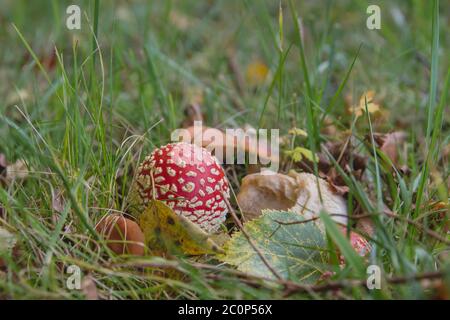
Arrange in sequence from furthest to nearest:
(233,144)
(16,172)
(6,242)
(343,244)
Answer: (233,144)
(16,172)
(6,242)
(343,244)

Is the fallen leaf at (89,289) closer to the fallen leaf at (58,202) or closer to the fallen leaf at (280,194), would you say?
the fallen leaf at (58,202)

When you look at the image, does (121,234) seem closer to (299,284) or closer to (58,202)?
(58,202)

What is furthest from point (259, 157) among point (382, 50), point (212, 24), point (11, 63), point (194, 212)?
point (212, 24)

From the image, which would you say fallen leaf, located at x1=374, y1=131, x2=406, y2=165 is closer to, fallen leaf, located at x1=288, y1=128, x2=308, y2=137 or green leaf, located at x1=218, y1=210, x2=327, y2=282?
fallen leaf, located at x1=288, y1=128, x2=308, y2=137

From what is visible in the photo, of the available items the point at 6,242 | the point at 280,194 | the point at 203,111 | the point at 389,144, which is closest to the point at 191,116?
the point at 203,111

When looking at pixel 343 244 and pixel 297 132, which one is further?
pixel 297 132

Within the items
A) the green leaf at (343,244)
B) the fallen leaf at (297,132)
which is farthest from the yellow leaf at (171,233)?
the fallen leaf at (297,132)

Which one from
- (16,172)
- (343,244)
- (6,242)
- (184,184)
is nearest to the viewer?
(343,244)

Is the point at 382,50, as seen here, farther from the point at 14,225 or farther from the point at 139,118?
the point at 14,225

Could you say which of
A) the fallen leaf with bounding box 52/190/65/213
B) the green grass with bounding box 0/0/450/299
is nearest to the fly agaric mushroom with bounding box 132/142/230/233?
the green grass with bounding box 0/0/450/299
